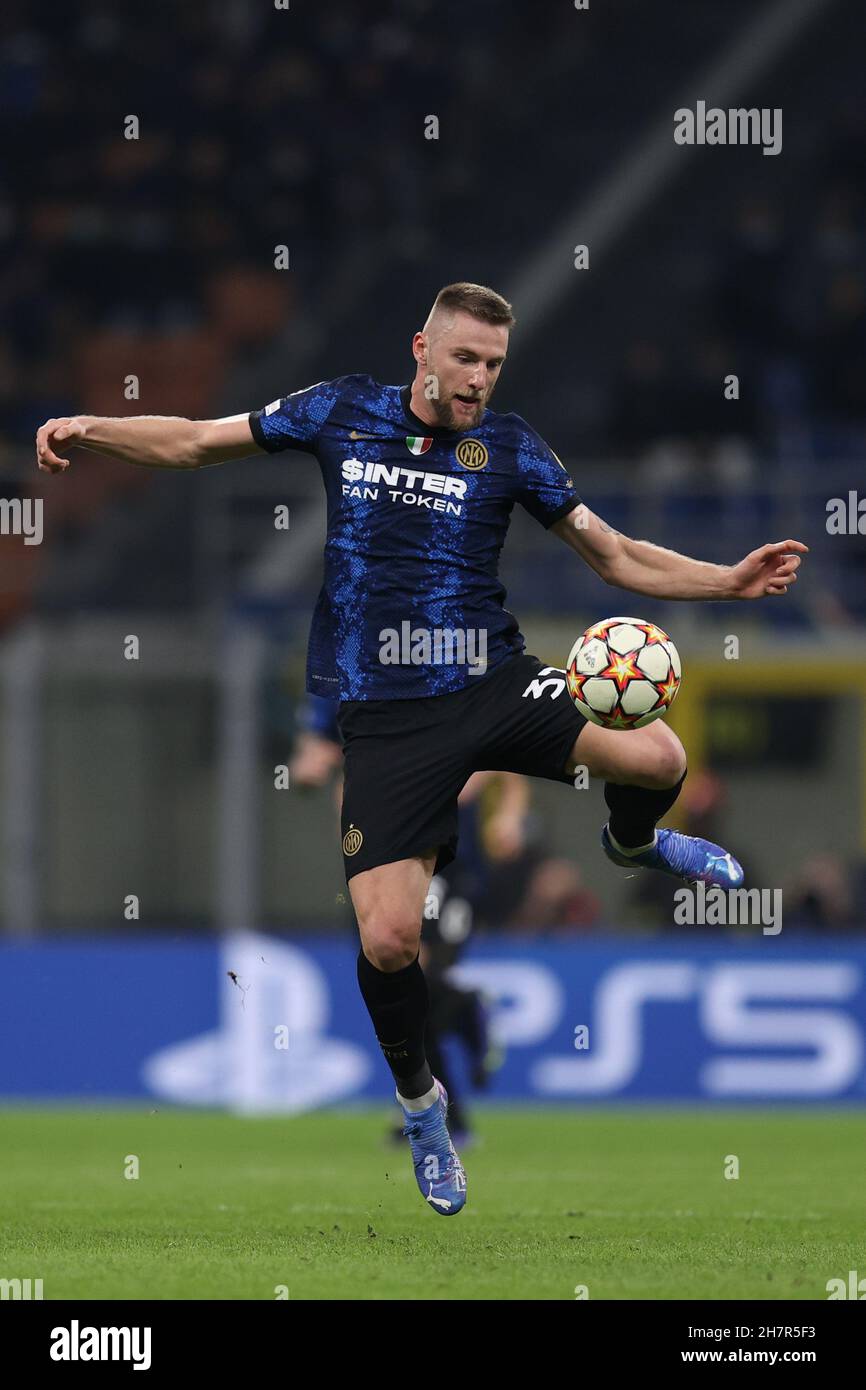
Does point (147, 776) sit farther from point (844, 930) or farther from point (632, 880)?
point (844, 930)

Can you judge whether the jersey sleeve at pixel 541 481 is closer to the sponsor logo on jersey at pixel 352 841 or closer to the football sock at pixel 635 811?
the football sock at pixel 635 811

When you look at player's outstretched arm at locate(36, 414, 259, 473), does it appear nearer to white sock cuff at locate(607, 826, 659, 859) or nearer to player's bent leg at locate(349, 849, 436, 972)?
player's bent leg at locate(349, 849, 436, 972)

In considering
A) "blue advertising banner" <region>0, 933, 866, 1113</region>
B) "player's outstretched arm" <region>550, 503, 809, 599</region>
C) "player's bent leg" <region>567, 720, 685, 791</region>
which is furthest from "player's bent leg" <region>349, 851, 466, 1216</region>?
"blue advertising banner" <region>0, 933, 866, 1113</region>

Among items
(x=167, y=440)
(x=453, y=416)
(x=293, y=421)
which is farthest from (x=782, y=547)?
(x=167, y=440)

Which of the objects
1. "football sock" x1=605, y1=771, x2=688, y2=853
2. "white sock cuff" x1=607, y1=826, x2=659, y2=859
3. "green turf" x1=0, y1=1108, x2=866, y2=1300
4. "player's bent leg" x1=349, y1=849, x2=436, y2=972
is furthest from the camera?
"white sock cuff" x1=607, y1=826, x2=659, y2=859

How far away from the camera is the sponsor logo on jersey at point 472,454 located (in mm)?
7906

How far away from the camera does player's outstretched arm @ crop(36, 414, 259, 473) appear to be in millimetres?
7730

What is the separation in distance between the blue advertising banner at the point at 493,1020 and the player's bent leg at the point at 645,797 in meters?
6.70

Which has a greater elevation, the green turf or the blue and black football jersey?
the blue and black football jersey

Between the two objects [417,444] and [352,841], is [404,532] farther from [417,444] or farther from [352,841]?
[352,841]

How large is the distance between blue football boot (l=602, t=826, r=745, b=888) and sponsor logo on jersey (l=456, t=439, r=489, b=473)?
139 centimetres

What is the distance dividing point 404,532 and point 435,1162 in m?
2.02

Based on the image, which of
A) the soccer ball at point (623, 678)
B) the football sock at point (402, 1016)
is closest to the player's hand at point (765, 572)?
the soccer ball at point (623, 678)

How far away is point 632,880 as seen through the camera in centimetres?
1827
